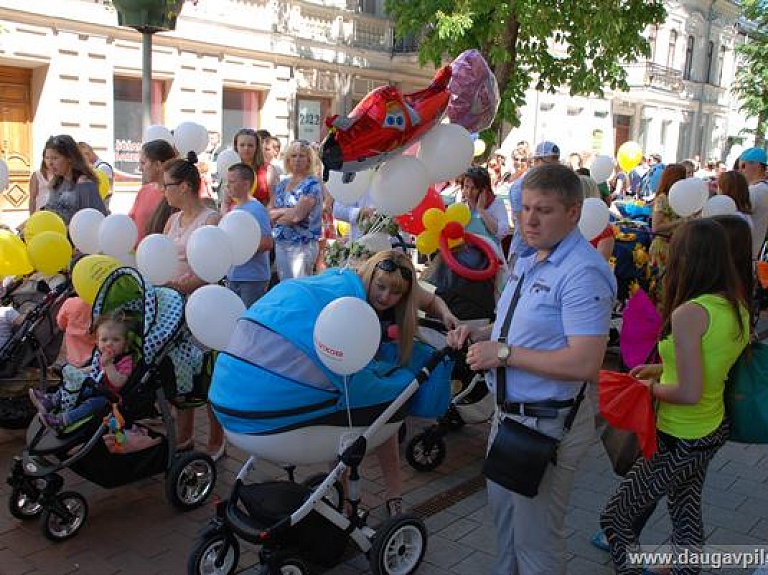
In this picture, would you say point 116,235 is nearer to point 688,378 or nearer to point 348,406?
point 348,406

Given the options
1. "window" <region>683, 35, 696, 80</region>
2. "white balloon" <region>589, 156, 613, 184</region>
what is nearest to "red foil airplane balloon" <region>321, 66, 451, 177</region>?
"white balloon" <region>589, 156, 613, 184</region>

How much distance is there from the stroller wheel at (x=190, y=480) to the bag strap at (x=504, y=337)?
1980 mm

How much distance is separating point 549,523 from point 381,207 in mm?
1716

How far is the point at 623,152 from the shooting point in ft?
40.8

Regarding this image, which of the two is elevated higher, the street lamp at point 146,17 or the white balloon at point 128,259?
the street lamp at point 146,17

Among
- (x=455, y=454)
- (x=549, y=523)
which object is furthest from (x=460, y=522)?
(x=549, y=523)

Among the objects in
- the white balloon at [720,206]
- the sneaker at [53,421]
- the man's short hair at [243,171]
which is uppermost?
the man's short hair at [243,171]

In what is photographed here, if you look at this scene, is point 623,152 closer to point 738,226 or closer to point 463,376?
point 463,376

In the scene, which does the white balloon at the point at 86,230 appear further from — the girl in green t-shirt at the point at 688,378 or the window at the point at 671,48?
the window at the point at 671,48

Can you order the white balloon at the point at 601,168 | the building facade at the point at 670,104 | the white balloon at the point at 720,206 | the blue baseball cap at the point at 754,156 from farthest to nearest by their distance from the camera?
the building facade at the point at 670,104, the white balloon at the point at 601,168, the blue baseball cap at the point at 754,156, the white balloon at the point at 720,206

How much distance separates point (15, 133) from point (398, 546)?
11753mm

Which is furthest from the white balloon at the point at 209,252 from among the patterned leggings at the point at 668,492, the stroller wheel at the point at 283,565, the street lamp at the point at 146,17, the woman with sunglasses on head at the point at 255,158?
the street lamp at the point at 146,17

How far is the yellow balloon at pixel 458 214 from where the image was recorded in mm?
4869

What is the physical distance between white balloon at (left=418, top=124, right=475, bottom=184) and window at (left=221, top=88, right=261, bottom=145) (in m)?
12.6
